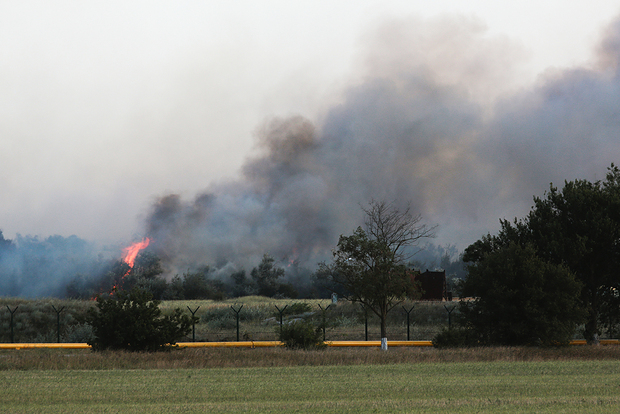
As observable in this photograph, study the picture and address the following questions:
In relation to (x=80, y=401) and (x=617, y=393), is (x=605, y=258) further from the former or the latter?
(x=80, y=401)

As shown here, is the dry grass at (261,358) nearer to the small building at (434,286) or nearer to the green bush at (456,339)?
the green bush at (456,339)

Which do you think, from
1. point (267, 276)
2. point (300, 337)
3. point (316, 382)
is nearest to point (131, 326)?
point (300, 337)

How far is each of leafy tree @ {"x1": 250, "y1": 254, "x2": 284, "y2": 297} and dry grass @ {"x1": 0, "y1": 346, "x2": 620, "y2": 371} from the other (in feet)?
313

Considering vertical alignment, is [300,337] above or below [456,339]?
above

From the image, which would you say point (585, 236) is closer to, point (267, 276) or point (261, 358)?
point (261, 358)

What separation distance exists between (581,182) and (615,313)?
331 inches

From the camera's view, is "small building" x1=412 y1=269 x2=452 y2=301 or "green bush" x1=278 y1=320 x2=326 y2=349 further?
"small building" x1=412 y1=269 x2=452 y2=301

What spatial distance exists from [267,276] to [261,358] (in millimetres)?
99793

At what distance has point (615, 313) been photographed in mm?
36938

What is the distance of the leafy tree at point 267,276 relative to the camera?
399ft

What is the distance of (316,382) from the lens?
18609 mm

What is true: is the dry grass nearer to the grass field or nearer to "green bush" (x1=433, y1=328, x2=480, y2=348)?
the grass field

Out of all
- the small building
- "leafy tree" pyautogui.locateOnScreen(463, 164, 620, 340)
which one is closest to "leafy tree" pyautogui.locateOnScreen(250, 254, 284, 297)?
the small building

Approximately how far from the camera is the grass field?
14.2 meters
